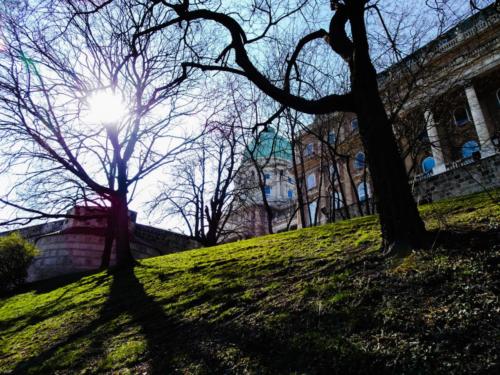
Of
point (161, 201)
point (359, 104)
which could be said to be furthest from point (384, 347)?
point (161, 201)

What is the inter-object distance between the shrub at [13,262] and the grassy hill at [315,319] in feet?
35.6

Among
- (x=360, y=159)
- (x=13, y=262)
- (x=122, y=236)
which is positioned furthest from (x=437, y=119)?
(x=13, y=262)

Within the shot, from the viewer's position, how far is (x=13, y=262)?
16.5 metres

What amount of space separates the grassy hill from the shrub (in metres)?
10.8

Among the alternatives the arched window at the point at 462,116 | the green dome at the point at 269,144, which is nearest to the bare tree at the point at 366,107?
the green dome at the point at 269,144

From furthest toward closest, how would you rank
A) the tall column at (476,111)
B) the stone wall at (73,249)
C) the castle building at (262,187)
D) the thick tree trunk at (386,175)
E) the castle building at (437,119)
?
the tall column at (476,111) < the stone wall at (73,249) < the castle building at (437,119) < the castle building at (262,187) < the thick tree trunk at (386,175)

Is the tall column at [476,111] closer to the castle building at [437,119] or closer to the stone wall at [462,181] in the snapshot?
the castle building at [437,119]

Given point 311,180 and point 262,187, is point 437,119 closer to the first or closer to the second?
point 262,187

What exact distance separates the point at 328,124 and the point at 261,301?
15083 millimetres

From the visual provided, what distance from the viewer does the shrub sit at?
639 inches

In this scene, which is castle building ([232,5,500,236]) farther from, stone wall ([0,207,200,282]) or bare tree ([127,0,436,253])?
stone wall ([0,207,200,282])

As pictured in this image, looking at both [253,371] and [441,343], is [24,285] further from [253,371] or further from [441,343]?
[441,343]

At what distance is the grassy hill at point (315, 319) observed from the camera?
2.54 metres

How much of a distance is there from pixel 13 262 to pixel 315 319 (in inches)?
690
